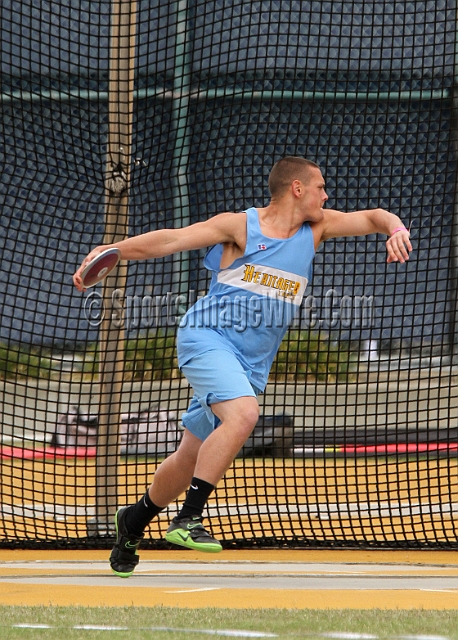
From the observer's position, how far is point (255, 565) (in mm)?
5367

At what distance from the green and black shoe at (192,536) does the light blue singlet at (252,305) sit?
0.70 meters

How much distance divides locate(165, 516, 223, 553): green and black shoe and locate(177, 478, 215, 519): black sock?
25mm

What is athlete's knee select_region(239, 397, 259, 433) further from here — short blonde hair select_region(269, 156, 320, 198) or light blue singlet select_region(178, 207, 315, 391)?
short blonde hair select_region(269, 156, 320, 198)

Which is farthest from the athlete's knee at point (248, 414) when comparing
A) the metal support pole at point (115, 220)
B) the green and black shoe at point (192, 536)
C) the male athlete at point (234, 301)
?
the metal support pole at point (115, 220)

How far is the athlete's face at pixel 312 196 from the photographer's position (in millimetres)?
4594

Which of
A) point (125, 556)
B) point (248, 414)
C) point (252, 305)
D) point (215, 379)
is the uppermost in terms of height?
point (252, 305)

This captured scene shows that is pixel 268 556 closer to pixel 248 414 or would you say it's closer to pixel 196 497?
pixel 196 497

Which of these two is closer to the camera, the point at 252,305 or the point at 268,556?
the point at 252,305

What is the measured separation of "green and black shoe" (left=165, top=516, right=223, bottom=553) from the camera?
13.5ft

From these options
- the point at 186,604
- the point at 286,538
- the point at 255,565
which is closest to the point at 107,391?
the point at 286,538

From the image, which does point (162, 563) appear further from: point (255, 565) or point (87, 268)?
point (87, 268)

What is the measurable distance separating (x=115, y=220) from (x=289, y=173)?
2597 millimetres

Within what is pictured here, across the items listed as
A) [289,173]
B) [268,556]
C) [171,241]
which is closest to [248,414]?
[171,241]

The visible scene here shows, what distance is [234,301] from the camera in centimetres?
446
